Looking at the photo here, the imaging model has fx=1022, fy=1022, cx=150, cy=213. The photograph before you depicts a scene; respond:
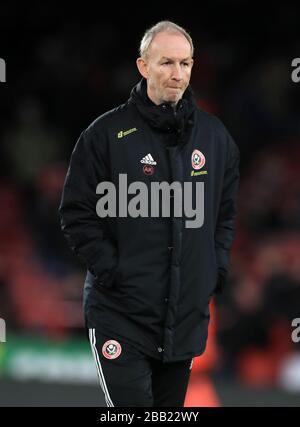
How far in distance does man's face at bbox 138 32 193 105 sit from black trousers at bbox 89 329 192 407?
2.87 feet

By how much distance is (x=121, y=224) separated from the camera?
354 centimetres

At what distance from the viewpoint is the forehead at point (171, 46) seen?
3.52m

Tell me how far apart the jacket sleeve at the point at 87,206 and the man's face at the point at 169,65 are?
281 mm

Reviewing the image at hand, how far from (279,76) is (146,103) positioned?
6.99 metres

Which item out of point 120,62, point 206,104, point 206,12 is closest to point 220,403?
point 206,104

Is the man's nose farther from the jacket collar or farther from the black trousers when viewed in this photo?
the black trousers

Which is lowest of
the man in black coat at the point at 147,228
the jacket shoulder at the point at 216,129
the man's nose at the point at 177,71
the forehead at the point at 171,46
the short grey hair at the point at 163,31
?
the man in black coat at the point at 147,228

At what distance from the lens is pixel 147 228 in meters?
3.54

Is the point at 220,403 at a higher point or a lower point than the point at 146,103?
lower

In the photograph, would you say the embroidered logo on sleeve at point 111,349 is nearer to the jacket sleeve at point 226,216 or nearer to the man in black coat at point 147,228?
the man in black coat at point 147,228

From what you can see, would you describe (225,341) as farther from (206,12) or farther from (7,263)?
(206,12)

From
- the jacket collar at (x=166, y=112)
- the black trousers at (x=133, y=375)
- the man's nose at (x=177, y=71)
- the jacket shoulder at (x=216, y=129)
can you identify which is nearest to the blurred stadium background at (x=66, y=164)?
the black trousers at (x=133, y=375)

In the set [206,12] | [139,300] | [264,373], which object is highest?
[206,12]

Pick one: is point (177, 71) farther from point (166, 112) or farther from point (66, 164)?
point (66, 164)
